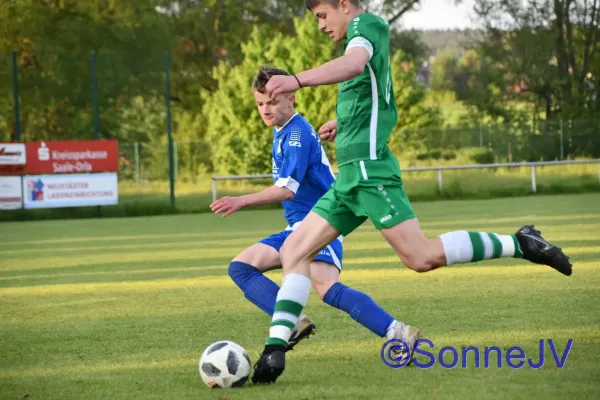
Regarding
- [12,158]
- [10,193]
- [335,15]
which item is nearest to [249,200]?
[335,15]

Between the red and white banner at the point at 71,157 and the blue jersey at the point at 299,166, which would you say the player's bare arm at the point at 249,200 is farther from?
the red and white banner at the point at 71,157

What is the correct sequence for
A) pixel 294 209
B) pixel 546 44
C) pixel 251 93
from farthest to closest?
pixel 546 44 < pixel 251 93 < pixel 294 209

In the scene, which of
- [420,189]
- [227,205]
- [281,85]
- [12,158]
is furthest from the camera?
[420,189]

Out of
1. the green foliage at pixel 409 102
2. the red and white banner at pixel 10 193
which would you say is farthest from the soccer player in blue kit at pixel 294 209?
the green foliage at pixel 409 102

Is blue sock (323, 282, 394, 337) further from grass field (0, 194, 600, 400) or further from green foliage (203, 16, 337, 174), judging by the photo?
green foliage (203, 16, 337, 174)

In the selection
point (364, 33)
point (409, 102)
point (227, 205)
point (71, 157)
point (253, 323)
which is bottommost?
point (253, 323)

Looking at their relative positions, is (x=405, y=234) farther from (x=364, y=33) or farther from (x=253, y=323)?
(x=253, y=323)

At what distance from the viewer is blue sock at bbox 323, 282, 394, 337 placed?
6496mm

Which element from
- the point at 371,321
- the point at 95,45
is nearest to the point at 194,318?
the point at 371,321

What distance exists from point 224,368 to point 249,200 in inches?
38.6

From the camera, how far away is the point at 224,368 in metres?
6.03

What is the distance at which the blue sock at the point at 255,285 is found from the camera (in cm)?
702

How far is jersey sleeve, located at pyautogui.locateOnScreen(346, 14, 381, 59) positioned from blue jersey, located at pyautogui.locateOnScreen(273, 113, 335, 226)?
3.65 feet

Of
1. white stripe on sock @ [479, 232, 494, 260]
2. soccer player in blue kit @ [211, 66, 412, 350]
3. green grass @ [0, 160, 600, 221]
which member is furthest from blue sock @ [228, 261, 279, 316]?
green grass @ [0, 160, 600, 221]
